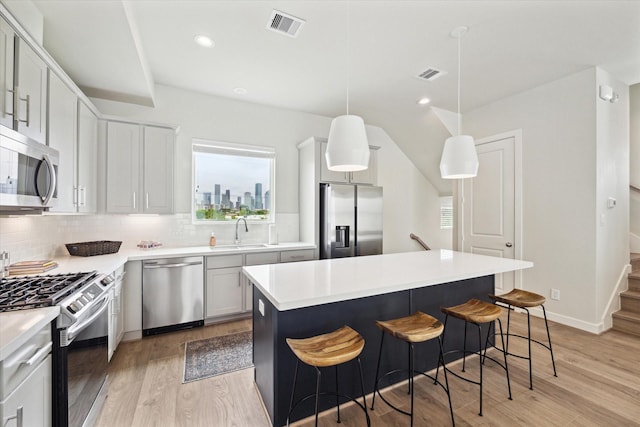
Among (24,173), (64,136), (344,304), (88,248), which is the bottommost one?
(344,304)

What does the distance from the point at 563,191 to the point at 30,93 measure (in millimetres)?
5047

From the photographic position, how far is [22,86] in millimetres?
1703

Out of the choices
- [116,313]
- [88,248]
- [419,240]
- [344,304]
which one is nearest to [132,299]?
[116,313]

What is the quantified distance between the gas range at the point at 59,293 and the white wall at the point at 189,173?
0.85 m

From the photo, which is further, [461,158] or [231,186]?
[231,186]

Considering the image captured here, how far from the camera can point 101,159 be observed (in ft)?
9.78

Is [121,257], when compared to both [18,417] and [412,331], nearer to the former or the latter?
[18,417]

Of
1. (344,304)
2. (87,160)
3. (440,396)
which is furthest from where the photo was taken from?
(87,160)

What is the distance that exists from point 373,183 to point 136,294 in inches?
133

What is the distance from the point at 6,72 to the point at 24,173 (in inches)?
22.4

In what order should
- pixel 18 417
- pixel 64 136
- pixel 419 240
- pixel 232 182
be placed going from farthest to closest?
pixel 419 240, pixel 232 182, pixel 64 136, pixel 18 417

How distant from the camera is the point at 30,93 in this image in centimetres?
179

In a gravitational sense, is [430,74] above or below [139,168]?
above

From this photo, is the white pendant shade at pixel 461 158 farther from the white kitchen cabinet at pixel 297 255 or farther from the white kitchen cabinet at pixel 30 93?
the white kitchen cabinet at pixel 30 93
